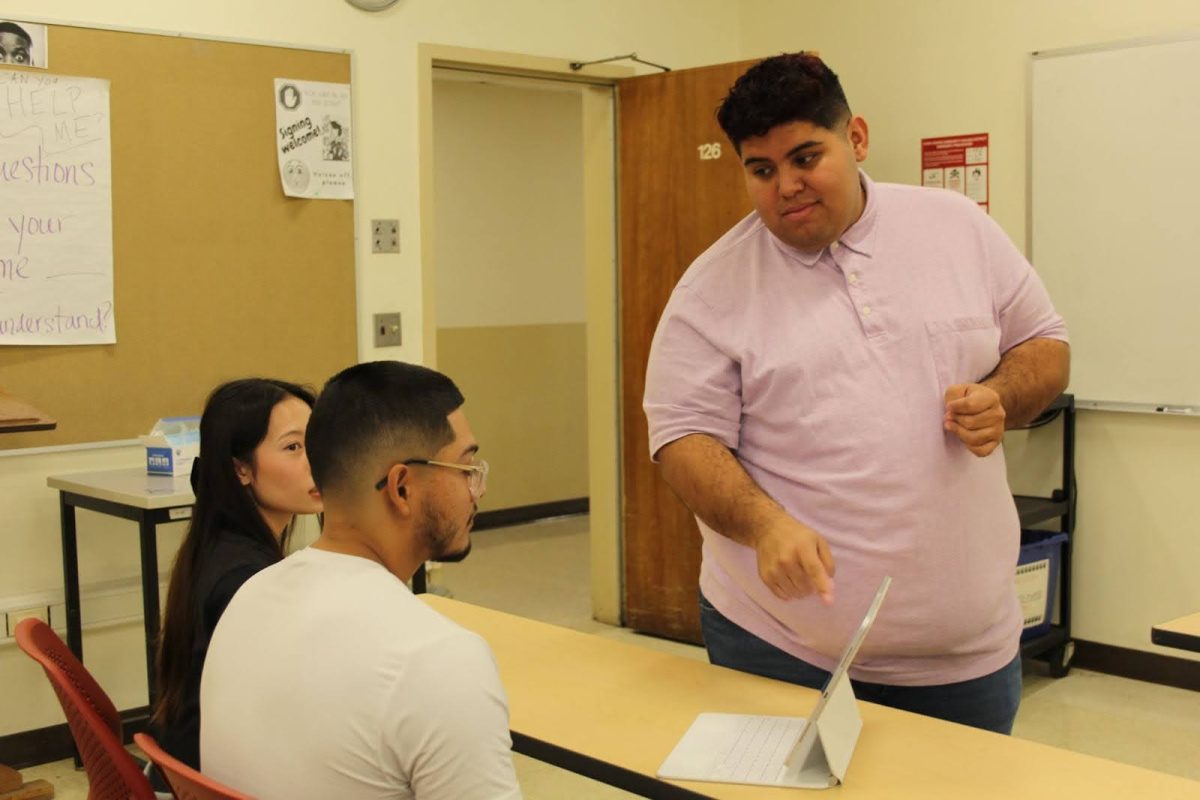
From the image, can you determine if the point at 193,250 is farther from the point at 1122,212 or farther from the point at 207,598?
the point at 1122,212

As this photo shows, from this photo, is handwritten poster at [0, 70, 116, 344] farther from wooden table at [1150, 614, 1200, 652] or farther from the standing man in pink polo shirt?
wooden table at [1150, 614, 1200, 652]

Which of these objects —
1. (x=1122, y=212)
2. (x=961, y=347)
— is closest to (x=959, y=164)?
(x=1122, y=212)

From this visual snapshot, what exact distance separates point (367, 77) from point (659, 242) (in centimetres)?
121

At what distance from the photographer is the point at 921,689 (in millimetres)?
1789

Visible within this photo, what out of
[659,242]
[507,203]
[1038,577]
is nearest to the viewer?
[1038,577]

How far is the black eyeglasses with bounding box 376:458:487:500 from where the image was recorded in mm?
1336

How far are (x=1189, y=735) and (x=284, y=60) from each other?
3301 mm

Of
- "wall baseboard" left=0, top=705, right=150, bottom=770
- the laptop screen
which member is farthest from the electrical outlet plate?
the laptop screen

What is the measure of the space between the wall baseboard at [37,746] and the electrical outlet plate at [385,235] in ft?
5.17

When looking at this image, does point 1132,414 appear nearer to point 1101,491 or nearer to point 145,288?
point 1101,491

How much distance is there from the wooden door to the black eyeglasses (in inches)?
124

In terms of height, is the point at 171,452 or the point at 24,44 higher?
the point at 24,44

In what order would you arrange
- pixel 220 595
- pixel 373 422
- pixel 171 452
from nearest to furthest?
pixel 373 422
pixel 220 595
pixel 171 452

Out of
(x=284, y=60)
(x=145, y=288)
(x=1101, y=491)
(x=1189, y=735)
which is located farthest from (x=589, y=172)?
(x=1189, y=735)
